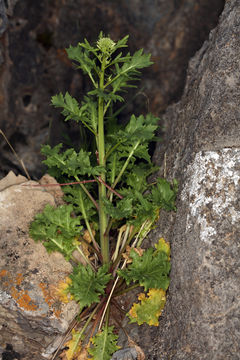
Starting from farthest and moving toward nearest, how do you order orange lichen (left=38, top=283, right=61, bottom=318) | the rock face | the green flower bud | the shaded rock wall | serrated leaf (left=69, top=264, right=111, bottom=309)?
the shaded rock wall
orange lichen (left=38, top=283, right=61, bottom=318)
serrated leaf (left=69, top=264, right=111, bottom=309)
the green flower bud
the rock face

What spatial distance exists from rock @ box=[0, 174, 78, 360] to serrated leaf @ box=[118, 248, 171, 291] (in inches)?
23.3

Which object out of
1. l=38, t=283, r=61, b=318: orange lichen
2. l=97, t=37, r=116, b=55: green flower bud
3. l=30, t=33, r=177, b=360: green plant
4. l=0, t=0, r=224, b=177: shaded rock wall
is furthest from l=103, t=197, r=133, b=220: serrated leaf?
l=0, t=0, r=224, b=177: shaded rock wall

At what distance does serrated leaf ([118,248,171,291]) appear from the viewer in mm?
3406

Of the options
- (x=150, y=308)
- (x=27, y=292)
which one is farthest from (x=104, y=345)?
(x=27, y=292)

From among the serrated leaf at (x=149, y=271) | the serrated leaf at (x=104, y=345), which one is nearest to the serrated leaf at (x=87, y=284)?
the serrated leaf at (x=149, y=271)

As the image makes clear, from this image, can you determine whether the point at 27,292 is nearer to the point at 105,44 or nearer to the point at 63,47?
the point at 105,44

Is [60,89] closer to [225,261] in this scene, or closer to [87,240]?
[87,240]

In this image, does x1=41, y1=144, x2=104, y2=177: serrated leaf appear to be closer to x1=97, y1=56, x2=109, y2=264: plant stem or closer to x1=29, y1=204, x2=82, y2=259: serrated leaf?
x1=97, y1=56, x2=109, y2=264: plant stem

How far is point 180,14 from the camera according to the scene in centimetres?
510

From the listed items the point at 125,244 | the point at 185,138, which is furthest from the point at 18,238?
the point at 185,138

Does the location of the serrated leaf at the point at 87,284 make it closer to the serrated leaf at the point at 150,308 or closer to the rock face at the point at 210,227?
the serrated leaf at the point at 150,308

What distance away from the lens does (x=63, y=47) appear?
189 inches

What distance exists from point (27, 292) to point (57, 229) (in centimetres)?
56

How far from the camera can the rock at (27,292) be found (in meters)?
3.61
